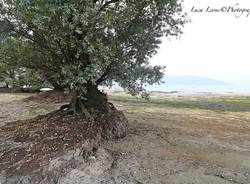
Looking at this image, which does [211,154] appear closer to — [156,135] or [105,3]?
[156,135]

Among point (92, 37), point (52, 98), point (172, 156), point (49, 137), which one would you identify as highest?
point (92, 37)

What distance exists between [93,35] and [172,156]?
4588 millimetres

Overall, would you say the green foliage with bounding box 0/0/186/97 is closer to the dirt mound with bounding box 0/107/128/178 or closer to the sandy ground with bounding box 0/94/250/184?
the dirt mound with bounding box 0/107/128/178

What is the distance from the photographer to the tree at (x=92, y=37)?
1155 centimetres

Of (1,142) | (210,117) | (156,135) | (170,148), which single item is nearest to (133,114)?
(210,117)

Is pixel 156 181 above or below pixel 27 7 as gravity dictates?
below

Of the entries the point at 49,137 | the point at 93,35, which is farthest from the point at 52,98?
the point at 93,35

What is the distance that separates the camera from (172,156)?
1284cm

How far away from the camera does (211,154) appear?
13.3m

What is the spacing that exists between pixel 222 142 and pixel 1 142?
7885 millimetres

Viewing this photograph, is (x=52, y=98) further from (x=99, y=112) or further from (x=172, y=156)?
(x=172, y=156)

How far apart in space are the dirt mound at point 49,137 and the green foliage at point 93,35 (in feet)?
4.61

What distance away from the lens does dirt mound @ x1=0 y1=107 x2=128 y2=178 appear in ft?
37.3

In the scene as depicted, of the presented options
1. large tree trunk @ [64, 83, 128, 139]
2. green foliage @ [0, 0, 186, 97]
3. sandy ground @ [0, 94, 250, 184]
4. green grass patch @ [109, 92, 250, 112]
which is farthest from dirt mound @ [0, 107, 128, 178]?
green grass patch @ [109, 92, 250, 112]
